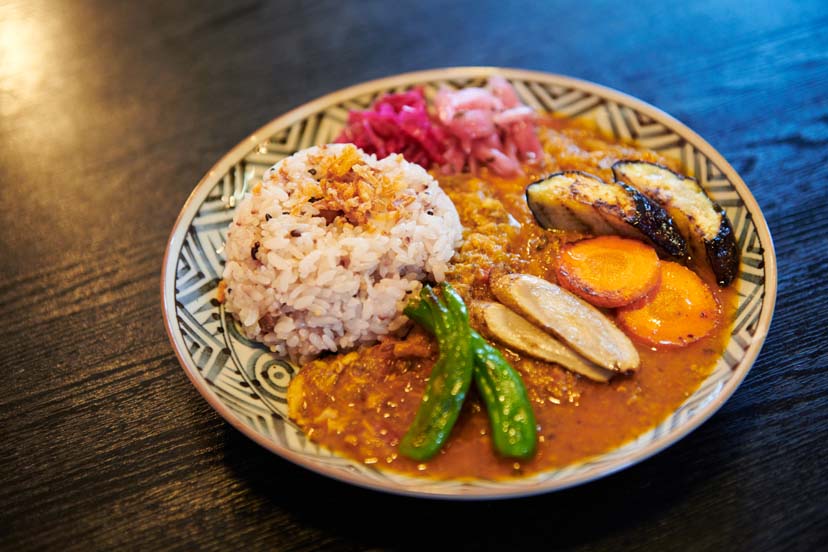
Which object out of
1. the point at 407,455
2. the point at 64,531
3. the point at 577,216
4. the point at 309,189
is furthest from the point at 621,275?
the point at 64,531

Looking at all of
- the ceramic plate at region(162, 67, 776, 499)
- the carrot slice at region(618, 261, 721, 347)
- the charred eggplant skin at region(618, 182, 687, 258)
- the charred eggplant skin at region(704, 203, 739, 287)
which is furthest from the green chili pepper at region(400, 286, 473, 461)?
the charred eggplant skin at region(704, 203, 739, 287)

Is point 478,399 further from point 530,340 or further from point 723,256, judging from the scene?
point 723,256

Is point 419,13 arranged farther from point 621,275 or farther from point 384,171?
point 621,275

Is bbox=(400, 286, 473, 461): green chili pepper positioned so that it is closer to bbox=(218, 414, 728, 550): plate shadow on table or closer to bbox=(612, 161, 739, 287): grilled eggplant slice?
bbox=(218, 414, 728, 550): plate shadow on table

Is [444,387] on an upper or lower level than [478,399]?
upper

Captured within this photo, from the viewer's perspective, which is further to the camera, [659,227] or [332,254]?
[659,227]

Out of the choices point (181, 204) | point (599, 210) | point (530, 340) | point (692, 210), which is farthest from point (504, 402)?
point (181, 204)
